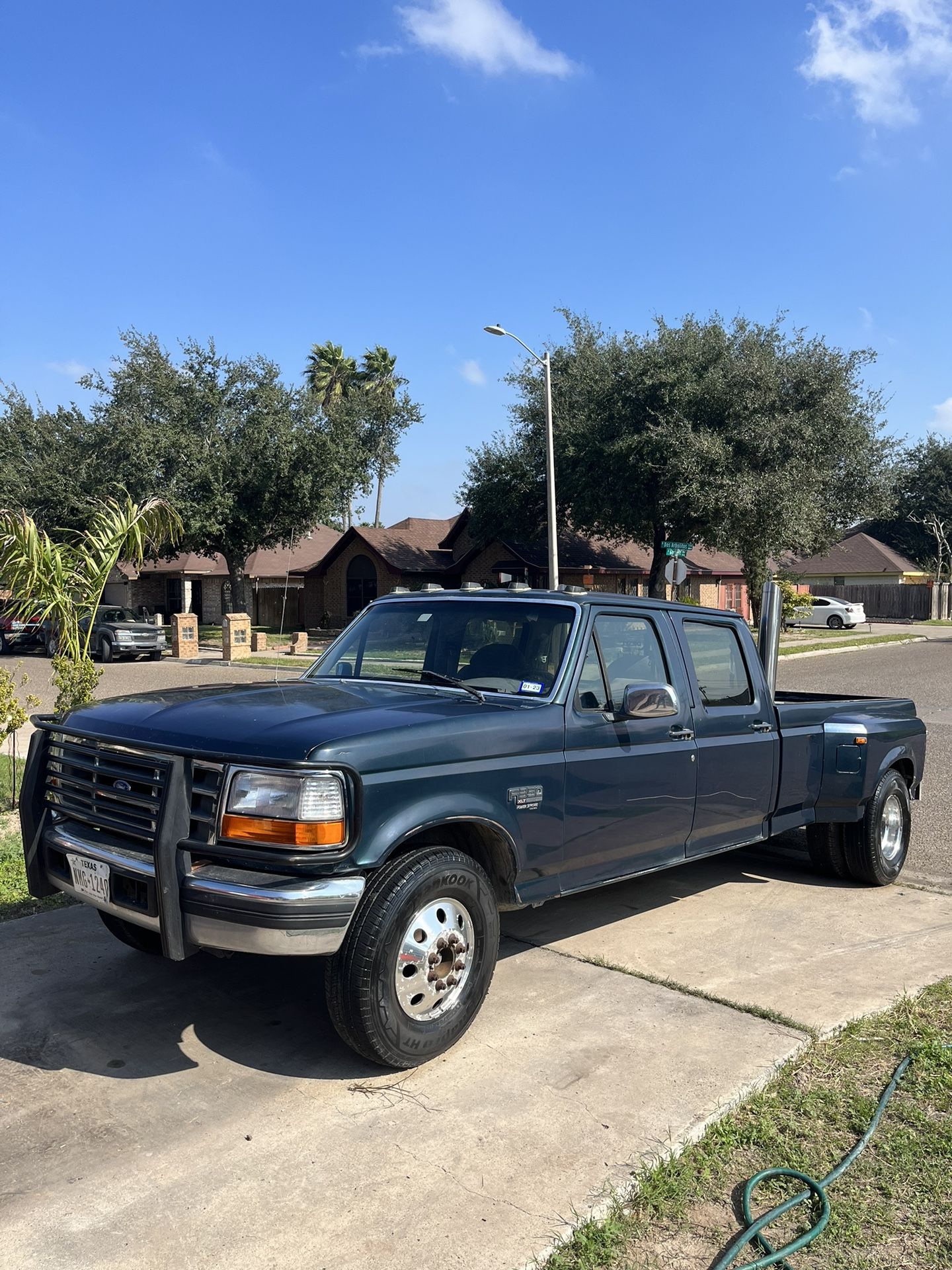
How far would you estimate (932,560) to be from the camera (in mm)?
65688

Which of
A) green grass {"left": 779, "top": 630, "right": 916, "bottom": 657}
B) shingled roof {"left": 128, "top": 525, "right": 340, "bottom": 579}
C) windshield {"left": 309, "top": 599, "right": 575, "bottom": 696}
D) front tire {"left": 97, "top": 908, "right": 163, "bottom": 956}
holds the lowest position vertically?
front tire {"left": 97, "top": 908, "right": 163, "bottom": 956}

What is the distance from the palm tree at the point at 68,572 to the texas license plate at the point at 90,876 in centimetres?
402

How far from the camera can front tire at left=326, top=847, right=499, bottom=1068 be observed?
11.6ft

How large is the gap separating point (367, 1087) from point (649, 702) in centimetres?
196

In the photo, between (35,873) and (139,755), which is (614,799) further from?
(35,873)

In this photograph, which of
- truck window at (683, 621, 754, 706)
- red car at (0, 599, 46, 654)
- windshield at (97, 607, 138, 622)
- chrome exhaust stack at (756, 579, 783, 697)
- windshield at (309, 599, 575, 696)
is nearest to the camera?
windshield at (309, 599, 575, 696)

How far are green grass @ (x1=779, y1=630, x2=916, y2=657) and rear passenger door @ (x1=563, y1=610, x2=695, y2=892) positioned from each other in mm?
23821

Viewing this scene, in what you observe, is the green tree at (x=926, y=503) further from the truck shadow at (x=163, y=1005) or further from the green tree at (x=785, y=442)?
the truck shadow at (x=163, y=1005)

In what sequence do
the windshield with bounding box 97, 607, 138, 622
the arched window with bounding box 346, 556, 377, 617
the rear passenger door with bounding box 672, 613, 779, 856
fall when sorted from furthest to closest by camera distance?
1. the arched window with bounding box 346, 556, 377, 617
2. the windshield with bounding box 97, 607, 138, 622
3. the rear passenger door with bounding box 672, 613, 779, 856

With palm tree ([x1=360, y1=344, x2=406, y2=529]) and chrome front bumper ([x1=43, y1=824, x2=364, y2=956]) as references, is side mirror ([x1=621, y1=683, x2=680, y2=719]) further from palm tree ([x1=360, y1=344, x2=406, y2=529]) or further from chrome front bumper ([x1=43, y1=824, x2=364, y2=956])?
palm tree ([x1=360, y1=344, x2=406, y2=529])

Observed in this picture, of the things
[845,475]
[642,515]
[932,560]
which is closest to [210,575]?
[642,515]

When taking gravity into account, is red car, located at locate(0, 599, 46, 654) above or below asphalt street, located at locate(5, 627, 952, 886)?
above

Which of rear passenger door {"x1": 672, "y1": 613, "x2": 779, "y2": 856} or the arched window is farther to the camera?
the arched window

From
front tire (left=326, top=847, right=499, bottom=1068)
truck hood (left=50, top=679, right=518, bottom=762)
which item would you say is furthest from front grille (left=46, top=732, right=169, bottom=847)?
front tire (left=326, top=847, right=499, bottom=1068)
